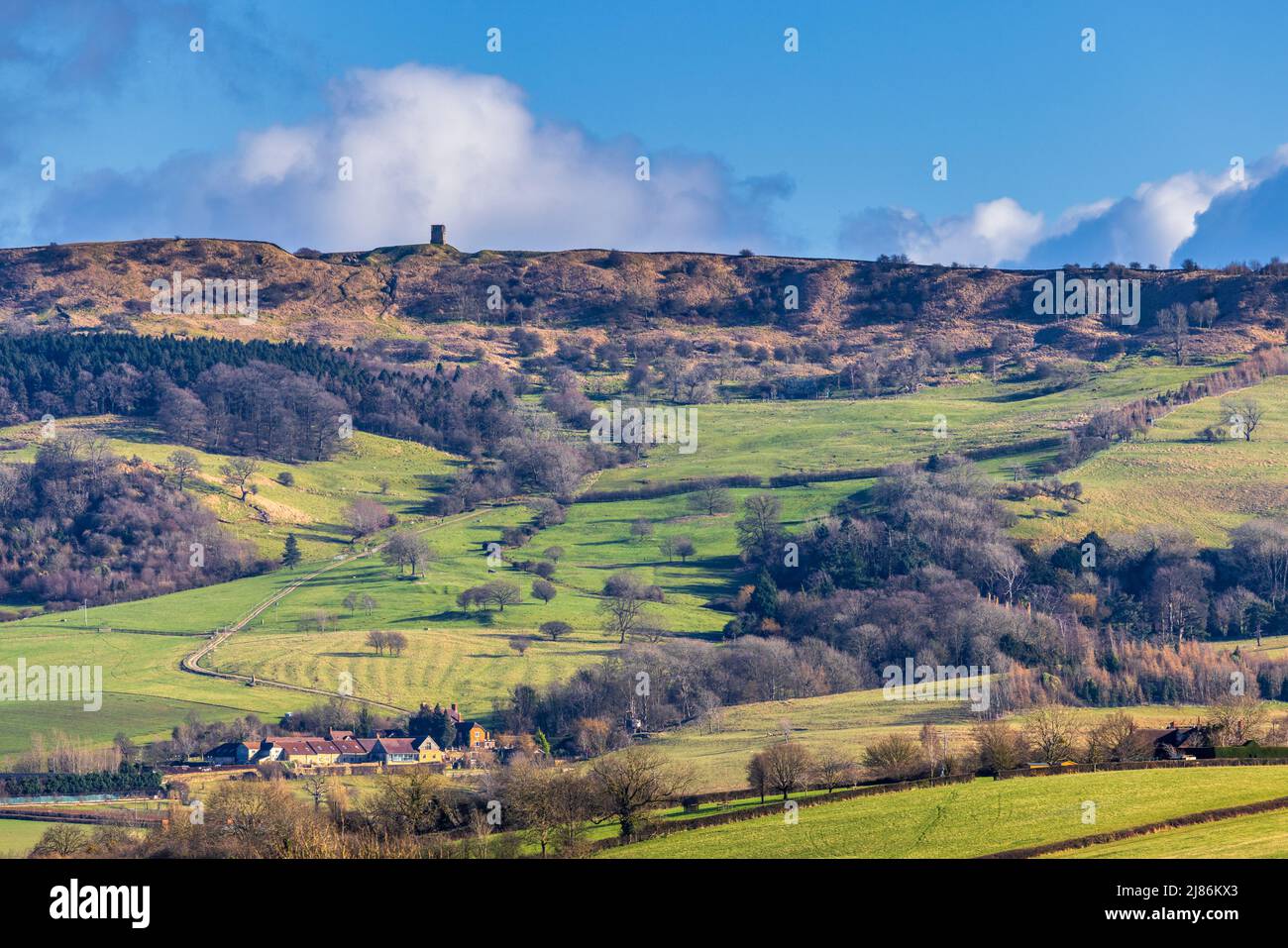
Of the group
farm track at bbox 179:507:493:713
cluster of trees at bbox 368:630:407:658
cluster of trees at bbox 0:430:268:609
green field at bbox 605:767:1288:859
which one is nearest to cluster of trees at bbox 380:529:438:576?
farm track at bbox 179:507:493:713

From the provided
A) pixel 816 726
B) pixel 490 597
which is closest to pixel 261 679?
pixel 490 597

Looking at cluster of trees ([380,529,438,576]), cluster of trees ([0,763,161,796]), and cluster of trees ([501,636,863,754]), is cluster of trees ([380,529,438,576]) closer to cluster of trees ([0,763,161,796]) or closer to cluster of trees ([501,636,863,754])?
cluster of trees ([501,636,863,754])

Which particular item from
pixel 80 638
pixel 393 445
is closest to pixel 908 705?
pixel 80 638

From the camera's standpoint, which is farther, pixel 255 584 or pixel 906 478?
pixel 906 478

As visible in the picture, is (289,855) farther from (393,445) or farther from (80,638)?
(393,445)

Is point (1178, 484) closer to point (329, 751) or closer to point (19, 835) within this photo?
point (329, 751)
